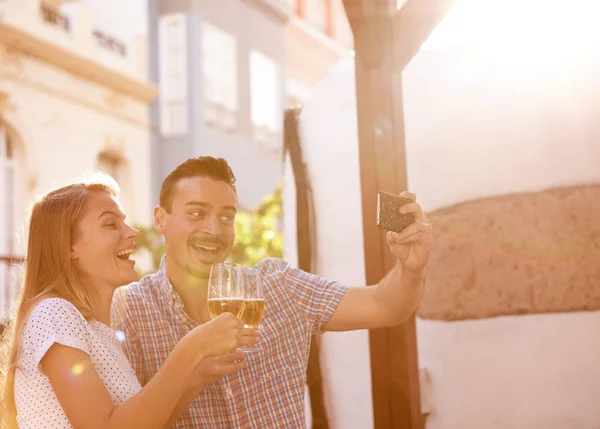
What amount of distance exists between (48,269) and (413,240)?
1.02 m

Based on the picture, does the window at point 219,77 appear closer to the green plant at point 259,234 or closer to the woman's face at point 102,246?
the green plant at point 259,234

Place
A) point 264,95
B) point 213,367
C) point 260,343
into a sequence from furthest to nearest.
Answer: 1. point 264,95
2. point 260,343
3. point 213,367

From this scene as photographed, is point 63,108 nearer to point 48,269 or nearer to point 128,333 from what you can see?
point 128,333

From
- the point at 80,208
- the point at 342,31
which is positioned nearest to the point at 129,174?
the point at 342,31

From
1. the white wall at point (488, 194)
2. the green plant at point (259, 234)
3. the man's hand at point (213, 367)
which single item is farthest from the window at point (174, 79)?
the man's hand at point (213, 367)

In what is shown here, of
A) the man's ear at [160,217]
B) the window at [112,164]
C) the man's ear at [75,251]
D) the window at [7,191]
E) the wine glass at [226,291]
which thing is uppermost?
the window at [112,164]

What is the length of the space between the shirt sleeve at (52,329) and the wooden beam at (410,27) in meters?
1.63

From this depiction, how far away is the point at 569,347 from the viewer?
3.35 meters

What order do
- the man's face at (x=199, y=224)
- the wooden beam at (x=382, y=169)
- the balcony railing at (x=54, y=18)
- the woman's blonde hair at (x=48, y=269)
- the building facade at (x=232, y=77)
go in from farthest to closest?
the building facade at (x=232, y=77), the balcony railing at (x=54, y=18), the wooden beam at (x=382, y=169), the man's face at (x=199, y=224), the woman's blonde hair at (x=48, y=269)

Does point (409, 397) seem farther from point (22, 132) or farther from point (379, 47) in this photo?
point (22, 132)

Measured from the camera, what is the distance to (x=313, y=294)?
2.69 m

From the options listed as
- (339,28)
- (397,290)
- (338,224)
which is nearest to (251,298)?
(397,290)

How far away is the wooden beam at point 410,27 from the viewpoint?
2920mm

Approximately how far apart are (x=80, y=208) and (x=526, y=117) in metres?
2.19
